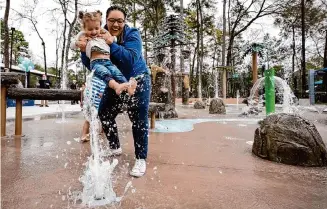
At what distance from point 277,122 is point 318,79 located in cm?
2466

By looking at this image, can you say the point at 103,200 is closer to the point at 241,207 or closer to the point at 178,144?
the point at 241,207

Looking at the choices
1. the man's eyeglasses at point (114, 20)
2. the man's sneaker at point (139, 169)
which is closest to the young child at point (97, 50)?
the man's eyeglasses at point (114, 20)

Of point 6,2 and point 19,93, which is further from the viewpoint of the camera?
point 6,2

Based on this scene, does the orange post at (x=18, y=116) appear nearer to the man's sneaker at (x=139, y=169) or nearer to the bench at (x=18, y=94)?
the bench at (x=18, y=94)

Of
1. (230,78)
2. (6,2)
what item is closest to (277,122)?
(6,2)

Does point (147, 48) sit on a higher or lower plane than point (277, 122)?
higher

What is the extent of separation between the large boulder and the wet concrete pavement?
0.13 meters

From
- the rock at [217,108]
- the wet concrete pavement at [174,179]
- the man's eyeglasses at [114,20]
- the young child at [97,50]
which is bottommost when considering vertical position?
the wet concrete pavement at [174,179]

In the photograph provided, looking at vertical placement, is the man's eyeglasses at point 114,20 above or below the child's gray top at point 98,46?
above

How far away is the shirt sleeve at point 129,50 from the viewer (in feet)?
6.82

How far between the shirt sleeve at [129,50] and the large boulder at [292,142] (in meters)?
1.80

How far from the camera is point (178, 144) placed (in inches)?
151

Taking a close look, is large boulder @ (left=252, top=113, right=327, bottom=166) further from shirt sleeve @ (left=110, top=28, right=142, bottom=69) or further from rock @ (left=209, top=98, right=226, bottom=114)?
rock @ (left=209, top=98, right=226, bottom=114)

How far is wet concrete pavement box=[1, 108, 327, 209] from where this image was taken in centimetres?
179
